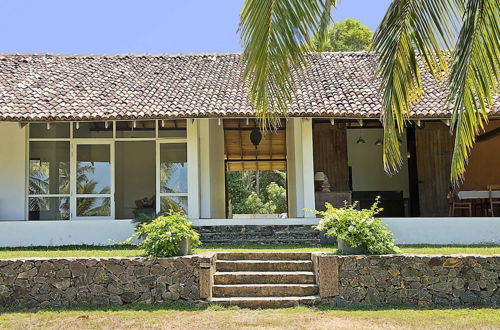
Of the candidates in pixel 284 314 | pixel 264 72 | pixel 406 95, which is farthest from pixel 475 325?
pixel 264 72

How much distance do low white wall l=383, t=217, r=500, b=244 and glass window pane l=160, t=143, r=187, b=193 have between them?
502 centimetres

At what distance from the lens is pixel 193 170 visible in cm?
1316

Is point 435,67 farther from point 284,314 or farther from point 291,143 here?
point 291,143

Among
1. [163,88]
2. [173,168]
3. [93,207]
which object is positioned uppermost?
[163,88]

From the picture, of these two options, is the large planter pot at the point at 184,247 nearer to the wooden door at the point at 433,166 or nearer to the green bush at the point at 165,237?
the green bush at the point at 165,237

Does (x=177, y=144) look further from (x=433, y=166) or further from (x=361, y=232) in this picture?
(x=433, y=166)

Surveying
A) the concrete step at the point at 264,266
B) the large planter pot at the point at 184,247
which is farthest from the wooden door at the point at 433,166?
the large planter pot at the point at 184,247

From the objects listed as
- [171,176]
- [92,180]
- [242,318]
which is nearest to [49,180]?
[92,180]

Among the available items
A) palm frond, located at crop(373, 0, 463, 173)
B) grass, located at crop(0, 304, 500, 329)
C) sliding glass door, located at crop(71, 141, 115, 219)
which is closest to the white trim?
sliding glass door, located at crop(71, 141, 115, 219)

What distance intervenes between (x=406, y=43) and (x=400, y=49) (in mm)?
73

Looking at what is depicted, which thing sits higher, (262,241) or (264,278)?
(262,241)

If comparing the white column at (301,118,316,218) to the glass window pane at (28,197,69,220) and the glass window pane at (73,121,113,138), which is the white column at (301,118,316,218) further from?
the glass window pane at (28,197,69,220)

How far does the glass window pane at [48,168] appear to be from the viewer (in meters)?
14.0

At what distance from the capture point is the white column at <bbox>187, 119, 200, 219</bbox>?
1304cm
